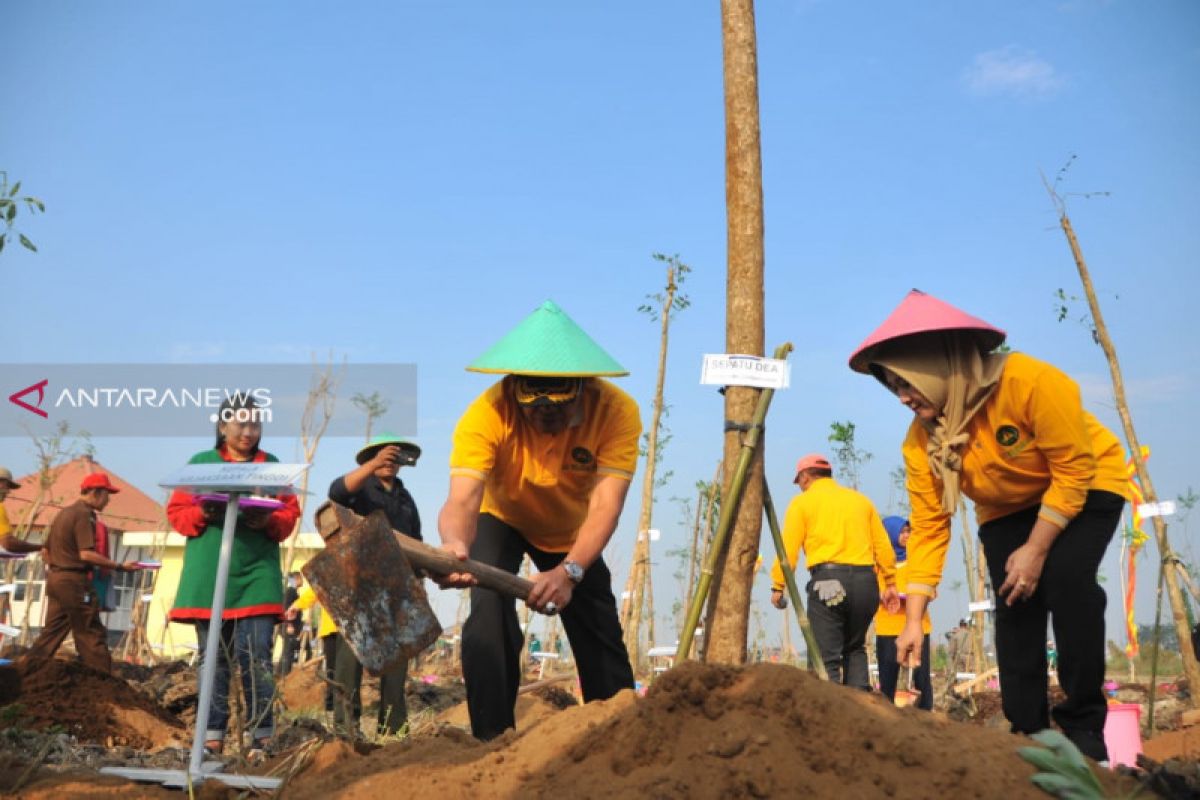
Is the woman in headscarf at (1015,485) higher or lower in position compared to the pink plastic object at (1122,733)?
higher

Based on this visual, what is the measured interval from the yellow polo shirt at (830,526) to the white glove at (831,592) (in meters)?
0.15

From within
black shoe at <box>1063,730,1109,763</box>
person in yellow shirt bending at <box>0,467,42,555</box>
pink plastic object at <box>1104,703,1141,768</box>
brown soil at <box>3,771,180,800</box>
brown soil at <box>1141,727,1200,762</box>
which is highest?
person in yellow shirt bending at <box>0,467,42,555</box>

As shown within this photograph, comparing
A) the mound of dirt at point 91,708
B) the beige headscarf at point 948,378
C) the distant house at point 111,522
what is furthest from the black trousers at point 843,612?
the distant house at point 111,522

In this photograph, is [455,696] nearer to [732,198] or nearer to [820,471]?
[820,471]

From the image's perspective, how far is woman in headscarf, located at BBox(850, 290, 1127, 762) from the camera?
11.9 ft

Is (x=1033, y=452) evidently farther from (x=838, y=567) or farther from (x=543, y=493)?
(x=838, y=567)

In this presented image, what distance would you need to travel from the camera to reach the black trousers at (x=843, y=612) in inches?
287

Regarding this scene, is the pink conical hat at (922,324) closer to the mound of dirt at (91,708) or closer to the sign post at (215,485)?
the sign post at (215,485)

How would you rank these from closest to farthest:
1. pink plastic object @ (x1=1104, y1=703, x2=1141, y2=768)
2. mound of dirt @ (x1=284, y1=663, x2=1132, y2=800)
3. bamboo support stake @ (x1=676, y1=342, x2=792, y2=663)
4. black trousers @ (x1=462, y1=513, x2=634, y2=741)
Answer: mound of dirt @ (x1=284, y1=663, x2=1132, y2=800) → black trousers @ (x1=462, y1=513, x2=634, y2=741) → pink plastic object @ (x1=1104, y1=703, x2=1141, y2=768) → bamboo support stake @ (x1=676, y1=342, x2=792, y2=663)

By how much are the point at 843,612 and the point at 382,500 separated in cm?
325

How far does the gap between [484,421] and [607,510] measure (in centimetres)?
58

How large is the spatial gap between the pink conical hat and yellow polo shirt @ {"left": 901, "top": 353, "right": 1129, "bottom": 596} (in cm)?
12

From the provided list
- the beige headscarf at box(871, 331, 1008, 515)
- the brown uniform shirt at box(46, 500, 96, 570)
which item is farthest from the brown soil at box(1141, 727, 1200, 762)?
the brown uniform shirt at box(46, 500, 96, 570)

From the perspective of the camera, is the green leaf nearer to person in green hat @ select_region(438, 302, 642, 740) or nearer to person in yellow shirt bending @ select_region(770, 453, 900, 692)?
person in green hat @ select_region(438, 302, 642, 740)
